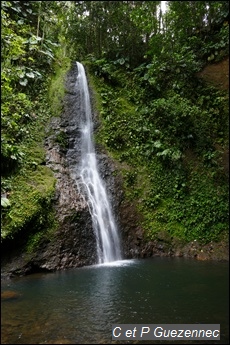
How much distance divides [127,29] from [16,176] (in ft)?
25.4

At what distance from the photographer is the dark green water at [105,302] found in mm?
3664

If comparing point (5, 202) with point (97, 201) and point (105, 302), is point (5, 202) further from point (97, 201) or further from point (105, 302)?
point (105, 302)

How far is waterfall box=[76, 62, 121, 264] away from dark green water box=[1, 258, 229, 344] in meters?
1.04

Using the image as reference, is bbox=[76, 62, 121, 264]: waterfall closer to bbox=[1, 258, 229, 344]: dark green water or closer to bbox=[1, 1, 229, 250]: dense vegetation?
bbox=[1, 1, 229, 250]: dense vegetation

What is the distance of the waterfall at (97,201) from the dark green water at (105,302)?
1040 millimetres

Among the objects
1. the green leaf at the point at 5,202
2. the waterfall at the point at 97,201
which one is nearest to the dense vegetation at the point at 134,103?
the green leaf at the point at 5,202

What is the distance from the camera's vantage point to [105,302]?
4.62 metres

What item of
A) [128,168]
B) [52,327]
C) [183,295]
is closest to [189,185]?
[128,168]

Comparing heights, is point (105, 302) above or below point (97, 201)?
below

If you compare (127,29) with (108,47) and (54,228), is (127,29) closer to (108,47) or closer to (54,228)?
(108,47)

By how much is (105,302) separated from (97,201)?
3.99 metres

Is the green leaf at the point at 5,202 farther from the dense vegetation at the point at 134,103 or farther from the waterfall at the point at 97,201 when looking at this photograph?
the waterfall at the point at 97,201

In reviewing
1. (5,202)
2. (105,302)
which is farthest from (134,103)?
(105,302)

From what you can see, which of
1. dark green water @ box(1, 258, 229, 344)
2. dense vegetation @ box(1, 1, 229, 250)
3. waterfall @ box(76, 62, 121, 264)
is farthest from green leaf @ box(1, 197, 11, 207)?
waterfall @ box(76, 62, 121, 264)
